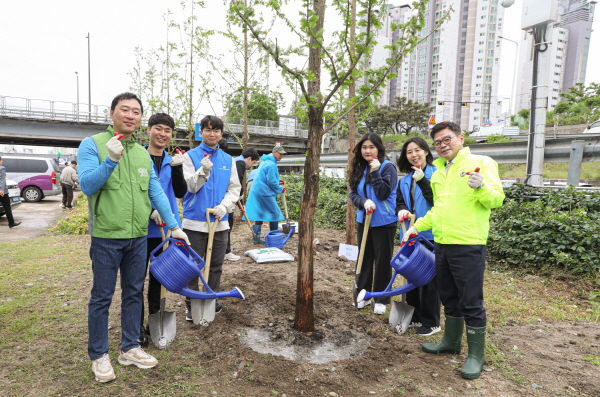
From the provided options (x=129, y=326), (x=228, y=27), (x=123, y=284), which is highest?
(x=228, y=27)

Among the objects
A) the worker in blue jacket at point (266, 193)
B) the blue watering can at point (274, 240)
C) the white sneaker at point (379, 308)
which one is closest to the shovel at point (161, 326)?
the white sneaker at point (379, 308)

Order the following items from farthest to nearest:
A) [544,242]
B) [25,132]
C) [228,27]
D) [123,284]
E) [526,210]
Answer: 1. [25,132]
2. [228,27]
3. [526,210]
4. [544,242]
5. [123,284]

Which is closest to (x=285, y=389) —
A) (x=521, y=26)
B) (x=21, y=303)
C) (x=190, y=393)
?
(x=190, y=393)

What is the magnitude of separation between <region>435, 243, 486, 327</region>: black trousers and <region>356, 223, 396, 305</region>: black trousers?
83cm

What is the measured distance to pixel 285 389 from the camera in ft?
7.73

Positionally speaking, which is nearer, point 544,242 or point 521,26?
point 544,242

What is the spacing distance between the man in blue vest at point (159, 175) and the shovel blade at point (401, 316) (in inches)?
80.5

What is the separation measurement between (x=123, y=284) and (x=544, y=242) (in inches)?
197

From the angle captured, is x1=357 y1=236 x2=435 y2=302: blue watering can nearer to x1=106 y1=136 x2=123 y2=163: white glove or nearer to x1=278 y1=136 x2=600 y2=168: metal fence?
x1=106 y1=136 x2=123 y2=163: white glove

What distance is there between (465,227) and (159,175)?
2372mm

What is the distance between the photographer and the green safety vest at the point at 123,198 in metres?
2.35

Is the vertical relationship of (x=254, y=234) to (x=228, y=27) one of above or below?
below

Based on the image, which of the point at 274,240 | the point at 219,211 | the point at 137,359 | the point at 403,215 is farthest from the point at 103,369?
the point at 274,240

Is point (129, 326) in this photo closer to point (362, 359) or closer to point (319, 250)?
point (362, 359)
